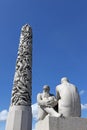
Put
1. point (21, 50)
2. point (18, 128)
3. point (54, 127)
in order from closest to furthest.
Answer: point (54, 127)
point (18, 128)
point (21, 50)

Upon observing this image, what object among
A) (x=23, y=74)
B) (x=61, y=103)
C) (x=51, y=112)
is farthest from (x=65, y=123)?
(x=23, y=74)

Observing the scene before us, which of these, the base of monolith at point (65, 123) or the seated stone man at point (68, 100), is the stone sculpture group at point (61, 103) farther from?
the base of monolith at point (65, 123)

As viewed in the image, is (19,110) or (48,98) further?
(19,110)

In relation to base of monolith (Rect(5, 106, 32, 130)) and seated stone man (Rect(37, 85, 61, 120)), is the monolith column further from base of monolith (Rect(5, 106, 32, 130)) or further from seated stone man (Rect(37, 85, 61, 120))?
seated stone man (Rect(37, 85, 61, 120))

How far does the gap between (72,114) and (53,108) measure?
611 mm

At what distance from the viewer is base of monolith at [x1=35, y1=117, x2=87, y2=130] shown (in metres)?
5.24

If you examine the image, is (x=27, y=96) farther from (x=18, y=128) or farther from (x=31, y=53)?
(x=31, y=53)

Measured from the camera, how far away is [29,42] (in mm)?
16578

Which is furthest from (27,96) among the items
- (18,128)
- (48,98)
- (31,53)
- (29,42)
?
(48,98)

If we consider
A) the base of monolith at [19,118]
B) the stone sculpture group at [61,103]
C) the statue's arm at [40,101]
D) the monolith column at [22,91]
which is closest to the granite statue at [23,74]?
the monolith column at [22,91]

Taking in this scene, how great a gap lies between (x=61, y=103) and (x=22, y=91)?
8.38 meters

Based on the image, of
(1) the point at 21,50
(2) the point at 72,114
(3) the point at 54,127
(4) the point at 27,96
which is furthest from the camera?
(1) the point at 21,50

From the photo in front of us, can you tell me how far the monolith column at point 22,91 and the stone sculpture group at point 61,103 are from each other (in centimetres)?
695

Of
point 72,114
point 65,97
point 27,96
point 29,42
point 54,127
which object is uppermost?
point 29,42
